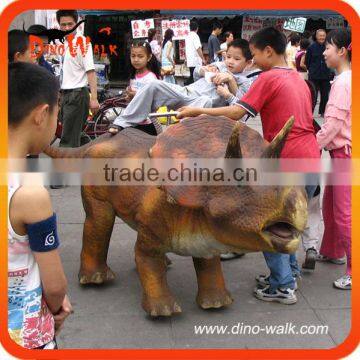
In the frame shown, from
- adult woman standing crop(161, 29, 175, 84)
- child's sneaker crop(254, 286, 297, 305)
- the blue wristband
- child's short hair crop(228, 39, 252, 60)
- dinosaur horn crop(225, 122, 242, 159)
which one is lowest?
child's sneaker crop(254, 286, 297, 305)

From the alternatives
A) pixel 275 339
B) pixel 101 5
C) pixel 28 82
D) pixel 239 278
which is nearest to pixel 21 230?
pixel 28 82

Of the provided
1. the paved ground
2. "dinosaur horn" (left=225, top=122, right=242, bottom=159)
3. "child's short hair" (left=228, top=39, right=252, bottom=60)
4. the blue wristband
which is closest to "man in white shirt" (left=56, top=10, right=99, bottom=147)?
the paved ground

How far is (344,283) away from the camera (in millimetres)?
3504

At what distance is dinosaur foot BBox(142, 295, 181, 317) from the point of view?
3.05m

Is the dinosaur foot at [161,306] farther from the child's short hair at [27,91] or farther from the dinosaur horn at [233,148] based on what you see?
the child's short hair at [27,91]

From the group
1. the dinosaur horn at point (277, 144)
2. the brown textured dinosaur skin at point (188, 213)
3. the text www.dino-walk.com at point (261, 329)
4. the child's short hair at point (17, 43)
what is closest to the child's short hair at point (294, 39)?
the child's short hair at point (17, 43)

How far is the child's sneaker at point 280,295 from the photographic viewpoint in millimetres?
3312

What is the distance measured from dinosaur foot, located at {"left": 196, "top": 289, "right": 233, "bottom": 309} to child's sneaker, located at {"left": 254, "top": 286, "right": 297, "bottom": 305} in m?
0.27

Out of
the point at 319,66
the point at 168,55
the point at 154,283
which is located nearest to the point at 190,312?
the point at 154,283

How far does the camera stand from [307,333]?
2967 millimetres

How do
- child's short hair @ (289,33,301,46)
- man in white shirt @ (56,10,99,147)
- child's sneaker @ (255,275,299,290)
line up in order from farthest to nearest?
1. child's short hair @ (289,33,301,46)
2. man in white shirt @ (56,10,99,147)
3. child's sneaker @ (255,275,299,290)

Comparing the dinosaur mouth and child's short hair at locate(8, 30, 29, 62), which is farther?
child's short hair at locate(8, 30, 29, 62)

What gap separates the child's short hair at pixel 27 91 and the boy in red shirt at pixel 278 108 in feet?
4.09

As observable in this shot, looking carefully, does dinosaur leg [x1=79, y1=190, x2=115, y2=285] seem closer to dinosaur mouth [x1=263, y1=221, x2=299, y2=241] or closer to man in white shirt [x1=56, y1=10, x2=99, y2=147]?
dinosaur mouth [x1=263, y1=221, x2=299, y2=241]
